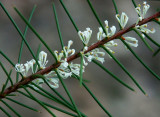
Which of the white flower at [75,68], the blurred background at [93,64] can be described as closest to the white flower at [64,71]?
the white flower at [75,68]

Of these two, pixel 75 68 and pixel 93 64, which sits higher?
pixel 75 68

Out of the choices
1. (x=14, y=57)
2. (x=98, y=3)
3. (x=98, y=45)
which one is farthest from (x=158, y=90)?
(x=98, y=45)

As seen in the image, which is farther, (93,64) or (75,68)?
(93,64)

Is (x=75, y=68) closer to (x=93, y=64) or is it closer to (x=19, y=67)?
(x=19, y=67)

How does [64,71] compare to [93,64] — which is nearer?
[64,71]

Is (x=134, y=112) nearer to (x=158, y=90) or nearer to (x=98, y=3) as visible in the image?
(x=158, y=90)

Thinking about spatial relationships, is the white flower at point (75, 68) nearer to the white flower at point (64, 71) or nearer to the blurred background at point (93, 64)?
the white flower at point (64, 71)

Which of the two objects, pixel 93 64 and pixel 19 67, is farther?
pixel 93 64

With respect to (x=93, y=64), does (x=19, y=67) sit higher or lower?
higher

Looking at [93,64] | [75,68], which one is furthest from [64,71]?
[93,64]

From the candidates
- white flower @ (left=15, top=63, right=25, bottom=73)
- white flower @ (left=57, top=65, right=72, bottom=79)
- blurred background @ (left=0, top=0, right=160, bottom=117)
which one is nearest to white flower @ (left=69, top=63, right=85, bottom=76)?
white flower @ (left=57, top=65, right=72, bottom=79)

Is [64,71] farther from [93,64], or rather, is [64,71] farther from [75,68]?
[93,64]
